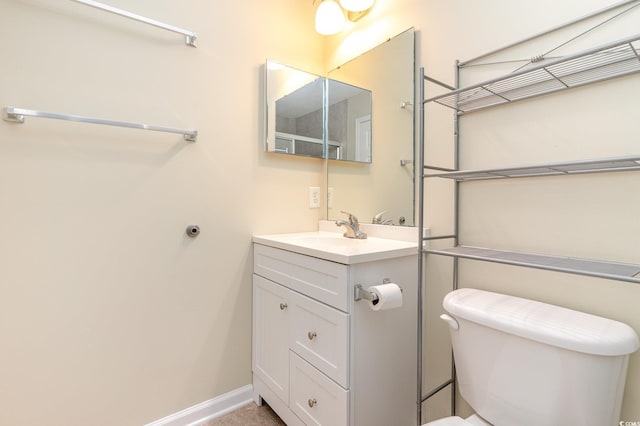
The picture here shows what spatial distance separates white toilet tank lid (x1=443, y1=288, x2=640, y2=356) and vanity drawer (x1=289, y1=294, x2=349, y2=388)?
0.37m

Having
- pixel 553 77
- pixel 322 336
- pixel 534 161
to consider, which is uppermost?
pixel 553 77

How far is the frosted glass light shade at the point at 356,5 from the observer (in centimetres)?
158

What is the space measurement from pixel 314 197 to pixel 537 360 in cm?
131

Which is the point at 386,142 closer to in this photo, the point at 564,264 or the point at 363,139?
the point at 363,139

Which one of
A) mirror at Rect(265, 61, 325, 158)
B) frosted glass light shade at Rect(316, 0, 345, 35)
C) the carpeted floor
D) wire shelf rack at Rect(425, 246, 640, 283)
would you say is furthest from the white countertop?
frosted glass light shade at Rect(316, 0, 345, 35)

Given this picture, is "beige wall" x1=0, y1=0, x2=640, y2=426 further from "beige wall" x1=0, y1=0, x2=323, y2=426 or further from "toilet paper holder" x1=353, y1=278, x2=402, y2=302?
"toilet paper holder" x1=353, y1=278, x2=402, y2=302

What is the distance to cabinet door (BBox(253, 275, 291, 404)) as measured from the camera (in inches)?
53.2

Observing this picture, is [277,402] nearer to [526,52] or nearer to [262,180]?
[262,180]

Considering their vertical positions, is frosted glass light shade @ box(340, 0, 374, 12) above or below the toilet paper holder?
above

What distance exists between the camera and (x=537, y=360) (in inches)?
32.4

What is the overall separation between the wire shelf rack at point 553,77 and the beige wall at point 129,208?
1006mm

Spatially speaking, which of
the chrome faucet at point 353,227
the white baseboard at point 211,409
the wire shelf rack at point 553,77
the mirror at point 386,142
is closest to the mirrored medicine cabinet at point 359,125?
the mirror at point 386,142

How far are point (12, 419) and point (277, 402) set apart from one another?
3.15 feet

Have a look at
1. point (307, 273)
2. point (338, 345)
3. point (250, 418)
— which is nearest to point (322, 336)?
point (338, 345)
